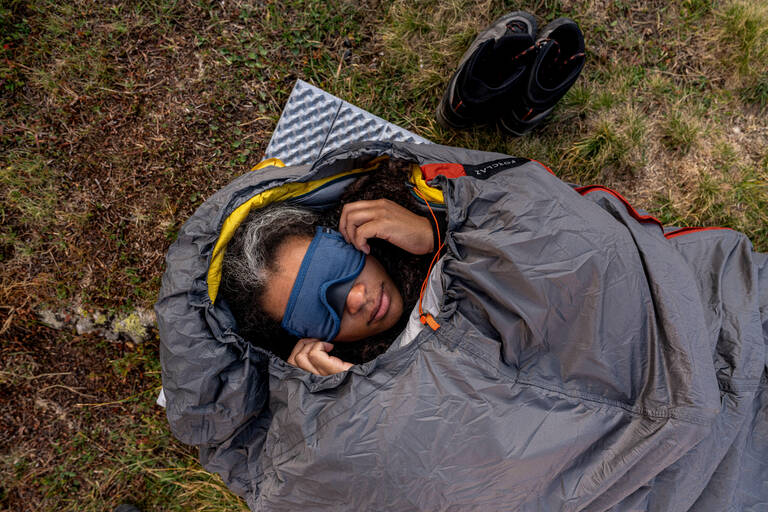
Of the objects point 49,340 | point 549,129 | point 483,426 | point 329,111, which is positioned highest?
point 549,129

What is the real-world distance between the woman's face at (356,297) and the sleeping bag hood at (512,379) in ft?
0.63

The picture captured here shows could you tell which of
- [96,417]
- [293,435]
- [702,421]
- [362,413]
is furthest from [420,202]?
[96,417]

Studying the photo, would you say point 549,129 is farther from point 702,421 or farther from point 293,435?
point 293,435

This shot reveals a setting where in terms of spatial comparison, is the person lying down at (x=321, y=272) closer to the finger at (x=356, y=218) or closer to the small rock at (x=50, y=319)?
the finger at (x=356, y=218)

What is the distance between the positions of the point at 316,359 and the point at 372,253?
0.58 meters

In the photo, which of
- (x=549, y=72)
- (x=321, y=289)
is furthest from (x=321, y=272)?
(x=549, y=72)

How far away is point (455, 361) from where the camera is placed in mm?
1556

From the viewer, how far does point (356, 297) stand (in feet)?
6.05

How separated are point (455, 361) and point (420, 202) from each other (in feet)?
2.42

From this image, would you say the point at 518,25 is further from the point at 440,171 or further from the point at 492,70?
the point at 440,171

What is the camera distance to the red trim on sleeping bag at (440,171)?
1.73 m

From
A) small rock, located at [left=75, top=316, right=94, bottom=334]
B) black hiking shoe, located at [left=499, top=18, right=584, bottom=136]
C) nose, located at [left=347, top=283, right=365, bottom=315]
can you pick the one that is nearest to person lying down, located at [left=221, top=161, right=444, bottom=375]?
nose, located at [left=347, top=283, right=365, bottom=315]

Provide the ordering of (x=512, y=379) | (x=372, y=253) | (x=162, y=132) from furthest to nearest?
(x=162, y=132), (x=372, y=253), (x=512, y=379)

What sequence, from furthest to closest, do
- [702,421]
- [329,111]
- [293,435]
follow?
[329,111], [293,435], [702,421]
